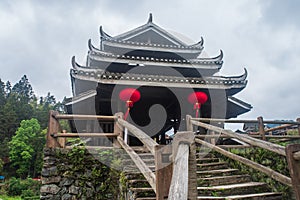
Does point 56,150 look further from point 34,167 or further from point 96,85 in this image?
point 34,167

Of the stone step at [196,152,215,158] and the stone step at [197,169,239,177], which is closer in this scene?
the stone step at [197,169,239,177]

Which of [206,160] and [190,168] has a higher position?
[206,160]

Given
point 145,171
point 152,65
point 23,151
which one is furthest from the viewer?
point 23,151

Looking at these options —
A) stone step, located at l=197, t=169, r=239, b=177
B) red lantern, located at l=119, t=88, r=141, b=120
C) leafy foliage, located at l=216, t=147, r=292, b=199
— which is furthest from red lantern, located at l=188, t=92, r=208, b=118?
stone step, located at l=197, t=169, r=239, b=177

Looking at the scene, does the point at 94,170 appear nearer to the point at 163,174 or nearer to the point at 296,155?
the point at 163,174

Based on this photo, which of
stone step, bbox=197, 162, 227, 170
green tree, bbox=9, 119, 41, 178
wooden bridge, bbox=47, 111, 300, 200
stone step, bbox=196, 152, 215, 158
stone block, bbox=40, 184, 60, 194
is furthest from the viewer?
green tree, bbox=9, 119, 41, 178

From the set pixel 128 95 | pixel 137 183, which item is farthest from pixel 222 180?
pixel 128 95

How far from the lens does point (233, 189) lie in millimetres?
3703

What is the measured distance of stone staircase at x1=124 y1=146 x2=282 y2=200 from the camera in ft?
11.0

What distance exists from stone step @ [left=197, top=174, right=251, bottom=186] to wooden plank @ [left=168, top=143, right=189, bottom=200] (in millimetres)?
2504

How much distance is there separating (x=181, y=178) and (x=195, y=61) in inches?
323

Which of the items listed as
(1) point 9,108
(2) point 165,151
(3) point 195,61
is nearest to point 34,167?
(1) point 9,108

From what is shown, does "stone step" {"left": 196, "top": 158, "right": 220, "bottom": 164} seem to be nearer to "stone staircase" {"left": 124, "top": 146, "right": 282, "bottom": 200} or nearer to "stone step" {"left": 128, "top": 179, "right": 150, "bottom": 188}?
"stone staircase" {"left": 124, "top": 146, "right": 282, "bottom": 200}

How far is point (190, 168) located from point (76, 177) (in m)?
3.15
